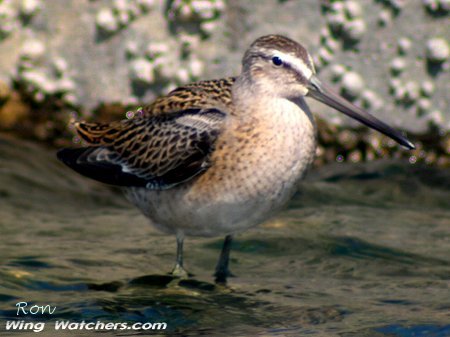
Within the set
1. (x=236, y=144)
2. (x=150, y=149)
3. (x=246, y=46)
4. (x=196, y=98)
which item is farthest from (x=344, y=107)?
(x=246, y=46)

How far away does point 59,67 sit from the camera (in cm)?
885

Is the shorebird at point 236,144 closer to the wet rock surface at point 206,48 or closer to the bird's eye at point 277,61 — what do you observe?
the bird's eye at point 277,61

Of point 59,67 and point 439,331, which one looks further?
→ point 59,67

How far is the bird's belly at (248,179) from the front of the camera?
5.67 m

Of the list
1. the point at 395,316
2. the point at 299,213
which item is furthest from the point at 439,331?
the point at 299,213

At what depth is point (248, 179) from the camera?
5.67 metres

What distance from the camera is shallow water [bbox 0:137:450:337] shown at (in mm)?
5559

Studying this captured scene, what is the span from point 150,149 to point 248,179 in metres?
0.84

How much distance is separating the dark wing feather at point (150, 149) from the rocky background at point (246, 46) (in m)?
2.13

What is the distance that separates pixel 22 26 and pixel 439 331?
5030mm

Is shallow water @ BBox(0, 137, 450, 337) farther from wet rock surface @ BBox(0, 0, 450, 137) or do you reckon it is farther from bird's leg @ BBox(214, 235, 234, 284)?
wet rock surface @ BBox(0, 0, 450, 137)

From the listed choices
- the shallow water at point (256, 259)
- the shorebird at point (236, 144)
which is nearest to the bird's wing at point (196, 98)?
the shorebird at point (236, 144)

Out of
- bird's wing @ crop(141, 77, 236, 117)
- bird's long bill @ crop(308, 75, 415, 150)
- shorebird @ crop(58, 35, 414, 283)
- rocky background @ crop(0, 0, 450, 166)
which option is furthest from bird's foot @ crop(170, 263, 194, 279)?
rocky background @ crop(0, 0, 450, 166)

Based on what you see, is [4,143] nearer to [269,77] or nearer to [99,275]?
[99,275]
